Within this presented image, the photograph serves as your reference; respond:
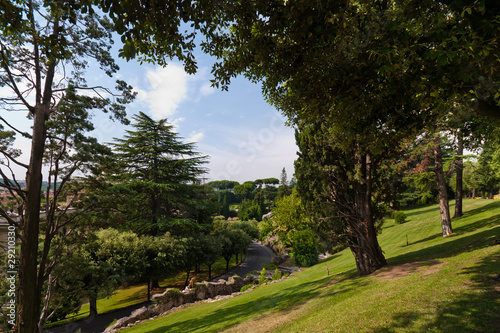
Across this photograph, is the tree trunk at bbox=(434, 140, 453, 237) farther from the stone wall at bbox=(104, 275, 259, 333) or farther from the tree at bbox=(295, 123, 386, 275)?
the stone wall at bbox=(104, 275, 259, 333)

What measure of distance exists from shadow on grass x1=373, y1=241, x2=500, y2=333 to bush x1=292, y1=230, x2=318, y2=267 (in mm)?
18553

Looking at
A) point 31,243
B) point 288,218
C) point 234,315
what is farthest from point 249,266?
point 31,243

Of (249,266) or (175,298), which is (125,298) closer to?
(175,298)

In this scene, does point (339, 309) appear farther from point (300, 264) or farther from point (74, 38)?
point (300, 264)

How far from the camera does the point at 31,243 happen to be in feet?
22.3

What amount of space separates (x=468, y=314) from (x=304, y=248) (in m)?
20.6

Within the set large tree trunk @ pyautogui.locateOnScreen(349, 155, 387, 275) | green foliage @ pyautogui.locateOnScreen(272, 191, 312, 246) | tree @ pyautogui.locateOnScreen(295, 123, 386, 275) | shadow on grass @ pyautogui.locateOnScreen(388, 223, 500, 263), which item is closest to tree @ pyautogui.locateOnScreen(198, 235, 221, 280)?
green foliage @ pyautogui.locateOnScreen(272, 191, 312, 246)

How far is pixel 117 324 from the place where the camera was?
504 inches

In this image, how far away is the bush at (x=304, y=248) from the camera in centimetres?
2398

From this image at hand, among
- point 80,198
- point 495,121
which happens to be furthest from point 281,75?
point 80,198

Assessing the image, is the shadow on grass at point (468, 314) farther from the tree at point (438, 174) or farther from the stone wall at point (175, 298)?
the stone wall at point (175, 298)

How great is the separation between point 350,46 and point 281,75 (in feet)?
5.22

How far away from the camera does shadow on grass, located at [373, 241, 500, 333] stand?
4211 mm

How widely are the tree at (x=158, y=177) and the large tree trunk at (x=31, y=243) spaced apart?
15556mm
